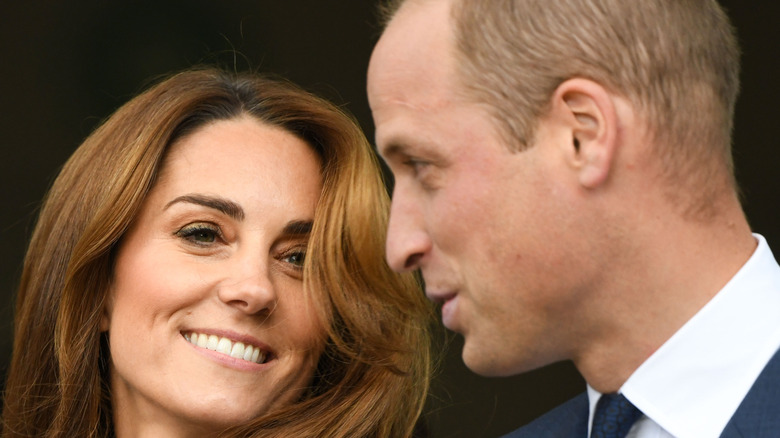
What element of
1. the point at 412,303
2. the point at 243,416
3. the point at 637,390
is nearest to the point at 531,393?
the point at 412,303

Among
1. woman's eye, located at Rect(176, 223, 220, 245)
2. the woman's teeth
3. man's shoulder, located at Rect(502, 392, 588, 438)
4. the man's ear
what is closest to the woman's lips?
the woman's teeth

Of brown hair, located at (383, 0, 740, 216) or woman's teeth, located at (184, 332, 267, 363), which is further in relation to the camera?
woman's teeth, located at (184, 332, 267, 363)

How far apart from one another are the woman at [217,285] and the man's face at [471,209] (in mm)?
592

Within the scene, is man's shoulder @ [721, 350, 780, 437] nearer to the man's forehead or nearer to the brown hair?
the brown hair

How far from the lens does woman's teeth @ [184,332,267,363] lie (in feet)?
7.59

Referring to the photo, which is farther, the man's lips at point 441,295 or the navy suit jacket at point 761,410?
the man's lips at point 441,295

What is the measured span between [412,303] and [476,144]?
96 cm

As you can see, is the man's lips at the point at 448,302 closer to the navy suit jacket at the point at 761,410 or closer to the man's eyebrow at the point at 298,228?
the navy suit jacket at the point at 761,410

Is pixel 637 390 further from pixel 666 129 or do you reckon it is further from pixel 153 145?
pixel 153 145

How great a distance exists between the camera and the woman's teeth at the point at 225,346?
231cm

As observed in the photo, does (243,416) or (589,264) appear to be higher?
(589,264)

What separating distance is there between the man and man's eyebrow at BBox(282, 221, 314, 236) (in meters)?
0.69

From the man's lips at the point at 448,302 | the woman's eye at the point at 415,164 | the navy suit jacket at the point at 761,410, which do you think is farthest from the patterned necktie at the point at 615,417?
the woman's eye at the point at 415,164

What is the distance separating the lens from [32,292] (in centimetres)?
260
